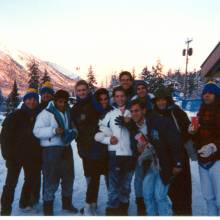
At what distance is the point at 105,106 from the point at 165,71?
221 cm

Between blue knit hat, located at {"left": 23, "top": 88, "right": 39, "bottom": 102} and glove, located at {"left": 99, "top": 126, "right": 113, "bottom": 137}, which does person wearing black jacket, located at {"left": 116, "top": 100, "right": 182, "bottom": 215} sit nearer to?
glove, located at {"left": 99, "top": 126, "right": 113, "bottom": 137}

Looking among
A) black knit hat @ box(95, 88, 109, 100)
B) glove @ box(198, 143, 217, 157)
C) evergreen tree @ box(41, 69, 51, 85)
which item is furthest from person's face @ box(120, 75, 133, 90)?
evergreen tree @ box(41, 69, 51, 85)

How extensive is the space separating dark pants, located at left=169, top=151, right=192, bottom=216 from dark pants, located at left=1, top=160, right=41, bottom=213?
3.84ft

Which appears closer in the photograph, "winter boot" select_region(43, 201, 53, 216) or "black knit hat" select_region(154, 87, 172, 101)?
"black knit hat" select_region(154, 87, 172, 101)

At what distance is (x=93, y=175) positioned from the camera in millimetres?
2514

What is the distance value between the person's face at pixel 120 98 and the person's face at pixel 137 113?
15 centimetres

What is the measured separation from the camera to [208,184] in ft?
6.98

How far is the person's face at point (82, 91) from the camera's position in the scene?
8.22 ft

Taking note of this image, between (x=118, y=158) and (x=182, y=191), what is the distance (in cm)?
56

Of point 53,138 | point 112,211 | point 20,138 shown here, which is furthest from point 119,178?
point 20,138

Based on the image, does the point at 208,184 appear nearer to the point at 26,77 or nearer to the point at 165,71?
the point at 165,71

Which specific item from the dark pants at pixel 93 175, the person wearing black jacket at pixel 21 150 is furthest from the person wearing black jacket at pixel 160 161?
the person wearing black jacket at pixel 21 150

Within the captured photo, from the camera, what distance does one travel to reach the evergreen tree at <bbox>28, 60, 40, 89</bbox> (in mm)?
3822

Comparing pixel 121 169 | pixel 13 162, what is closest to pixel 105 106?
pixel 121 169
